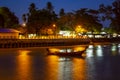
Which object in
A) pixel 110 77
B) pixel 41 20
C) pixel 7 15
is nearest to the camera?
pixel 110 77

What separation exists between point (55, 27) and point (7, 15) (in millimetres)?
17924

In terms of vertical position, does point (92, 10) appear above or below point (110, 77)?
above

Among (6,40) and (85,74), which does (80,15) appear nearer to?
(6,40)

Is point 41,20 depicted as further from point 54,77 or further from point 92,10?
point 54,77

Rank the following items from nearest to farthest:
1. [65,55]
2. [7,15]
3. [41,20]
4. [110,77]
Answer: [110,77]
[65,55]
[41,20]
[7,15]

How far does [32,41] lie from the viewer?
79.1 m

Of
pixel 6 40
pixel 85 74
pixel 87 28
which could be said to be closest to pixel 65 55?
pixel 85 74

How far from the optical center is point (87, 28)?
113 m

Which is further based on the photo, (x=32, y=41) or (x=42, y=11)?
(x=42, y=11)

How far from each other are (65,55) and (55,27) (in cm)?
5331

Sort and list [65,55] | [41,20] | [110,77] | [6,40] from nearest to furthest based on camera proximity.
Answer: [110,77] → [65,55] → [6,40] → [41,20]

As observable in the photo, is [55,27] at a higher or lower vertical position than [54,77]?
higher

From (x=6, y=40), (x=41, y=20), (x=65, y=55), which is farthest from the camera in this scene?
(x=41, y=20)

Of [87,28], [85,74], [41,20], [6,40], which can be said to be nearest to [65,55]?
[85,74]
